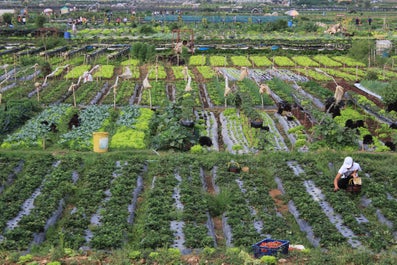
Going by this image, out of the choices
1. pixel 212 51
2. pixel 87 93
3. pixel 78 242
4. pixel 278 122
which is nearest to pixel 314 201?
pixel 78 242

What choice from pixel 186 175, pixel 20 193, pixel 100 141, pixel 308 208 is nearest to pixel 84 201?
pixel 20 193

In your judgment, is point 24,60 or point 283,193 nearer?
point 283,193

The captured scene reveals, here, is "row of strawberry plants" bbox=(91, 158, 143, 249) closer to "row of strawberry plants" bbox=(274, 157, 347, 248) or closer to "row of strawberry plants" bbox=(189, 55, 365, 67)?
"row of strawberry plants" bbox=(274, 157, 347, 248)

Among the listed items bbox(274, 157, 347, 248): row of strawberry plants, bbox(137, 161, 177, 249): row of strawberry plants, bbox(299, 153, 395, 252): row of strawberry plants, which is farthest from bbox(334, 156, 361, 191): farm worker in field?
bbox(137, 161, 177, 249): row of strawberry plants

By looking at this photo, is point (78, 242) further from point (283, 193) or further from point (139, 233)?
point (283, 193)

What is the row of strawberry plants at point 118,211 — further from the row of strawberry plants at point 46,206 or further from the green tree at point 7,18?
the green tree at point 7,18

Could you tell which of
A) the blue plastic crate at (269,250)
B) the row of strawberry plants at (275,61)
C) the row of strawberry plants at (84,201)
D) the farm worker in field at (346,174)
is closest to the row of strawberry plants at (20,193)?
the row of strawberry plants at (84,201)
